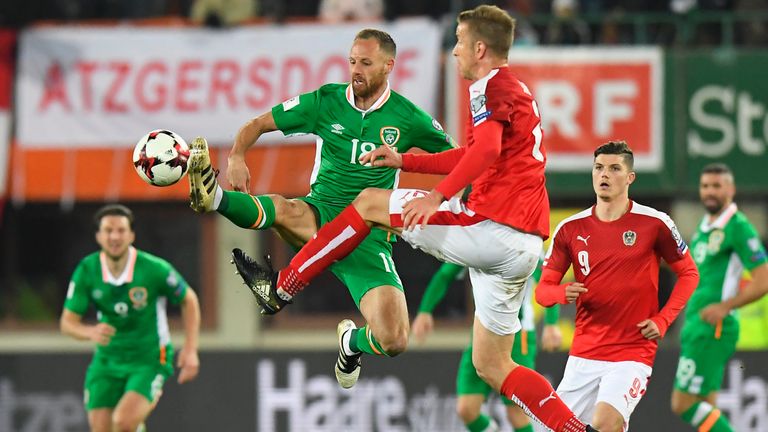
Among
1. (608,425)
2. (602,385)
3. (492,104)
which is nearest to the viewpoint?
(492,104)

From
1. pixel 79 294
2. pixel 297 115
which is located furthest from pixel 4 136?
pixel 297 115

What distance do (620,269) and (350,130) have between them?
1.71 m

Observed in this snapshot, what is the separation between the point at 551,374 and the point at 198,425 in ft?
10.5

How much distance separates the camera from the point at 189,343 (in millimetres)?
10625

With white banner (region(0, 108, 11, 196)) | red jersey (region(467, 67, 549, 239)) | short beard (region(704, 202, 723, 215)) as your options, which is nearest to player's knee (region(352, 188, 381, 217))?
red jersey (region(467, 67, 549, 239))

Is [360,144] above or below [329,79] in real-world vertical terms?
below

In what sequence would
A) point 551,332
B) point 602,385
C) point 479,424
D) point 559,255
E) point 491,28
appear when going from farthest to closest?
point 479,424, point 551,332, point 559,255, point 602,385, point 491,28

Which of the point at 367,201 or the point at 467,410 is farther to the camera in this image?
the point at 467,410

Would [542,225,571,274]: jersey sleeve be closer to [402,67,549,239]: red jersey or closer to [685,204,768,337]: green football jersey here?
[402,67,549,239]: red jersey

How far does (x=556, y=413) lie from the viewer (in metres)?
7.72

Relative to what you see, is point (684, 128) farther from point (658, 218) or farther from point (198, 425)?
point (658, 218)

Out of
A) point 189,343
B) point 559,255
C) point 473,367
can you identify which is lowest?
point 473,367

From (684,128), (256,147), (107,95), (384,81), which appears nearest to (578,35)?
(684,128)

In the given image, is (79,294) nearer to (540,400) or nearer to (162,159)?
(162,159)
